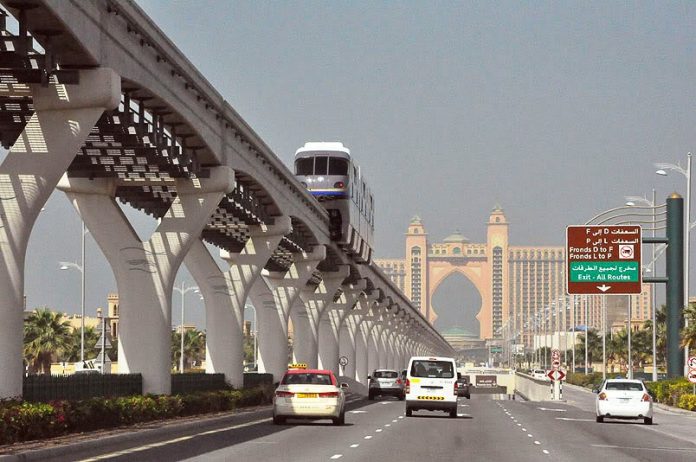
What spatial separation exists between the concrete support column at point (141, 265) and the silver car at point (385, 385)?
35.5 meters

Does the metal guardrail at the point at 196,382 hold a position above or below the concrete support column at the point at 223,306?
below

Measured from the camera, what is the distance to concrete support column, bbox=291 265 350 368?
77000mm

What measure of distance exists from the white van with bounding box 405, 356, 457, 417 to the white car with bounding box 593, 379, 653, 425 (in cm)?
526

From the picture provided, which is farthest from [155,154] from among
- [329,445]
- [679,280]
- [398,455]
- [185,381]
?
[679,280]

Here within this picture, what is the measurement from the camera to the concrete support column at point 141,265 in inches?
1485

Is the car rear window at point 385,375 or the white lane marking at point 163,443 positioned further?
the car rear window at point 385,375

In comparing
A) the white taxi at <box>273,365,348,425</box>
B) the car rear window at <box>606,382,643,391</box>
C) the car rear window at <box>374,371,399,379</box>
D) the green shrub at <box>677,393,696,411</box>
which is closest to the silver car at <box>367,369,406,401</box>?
the car rear window at <box>374,371,399,379</box>

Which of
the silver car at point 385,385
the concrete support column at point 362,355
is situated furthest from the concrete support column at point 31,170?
the concrete support column at point 362,355

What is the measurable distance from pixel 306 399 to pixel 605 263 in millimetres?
28049

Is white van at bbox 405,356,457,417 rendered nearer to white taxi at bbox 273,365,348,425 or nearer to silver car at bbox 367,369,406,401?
white taxi at bbox 273,365,348,425

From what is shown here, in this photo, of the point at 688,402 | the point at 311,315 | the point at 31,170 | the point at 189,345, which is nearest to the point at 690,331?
the point at 688,402

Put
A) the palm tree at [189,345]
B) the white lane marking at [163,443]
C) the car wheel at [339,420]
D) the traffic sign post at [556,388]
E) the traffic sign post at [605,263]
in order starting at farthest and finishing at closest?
the palm tree at [189,345] < the traffic sign post at [556,388] < the traffic sign post at [605,263] < the car wheel at [339,420] < the white lane marking at [163,443]

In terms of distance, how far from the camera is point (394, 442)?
28.3 m

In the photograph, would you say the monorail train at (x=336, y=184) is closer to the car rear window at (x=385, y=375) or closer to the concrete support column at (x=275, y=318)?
the concrete support column at (x=275, y=318)
